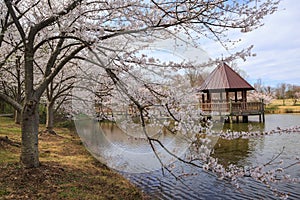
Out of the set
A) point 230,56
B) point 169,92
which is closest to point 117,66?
point 169,92

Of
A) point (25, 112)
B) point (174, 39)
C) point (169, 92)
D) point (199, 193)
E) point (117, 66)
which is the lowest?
point (199, 193)

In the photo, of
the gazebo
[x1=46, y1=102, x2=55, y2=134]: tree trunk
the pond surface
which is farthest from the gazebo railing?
[x1=46, y1=102, x2=55, y2=134]: tree trunk

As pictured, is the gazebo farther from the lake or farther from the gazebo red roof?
the lake

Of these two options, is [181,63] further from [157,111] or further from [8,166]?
[8,166]

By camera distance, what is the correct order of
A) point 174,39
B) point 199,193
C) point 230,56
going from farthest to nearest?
point 199,193
point 174,39
point 230,56

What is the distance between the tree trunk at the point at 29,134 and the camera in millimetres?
4492

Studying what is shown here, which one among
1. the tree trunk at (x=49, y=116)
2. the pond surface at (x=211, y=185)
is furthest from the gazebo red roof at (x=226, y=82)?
the tree trunk at (x=49, y=116)

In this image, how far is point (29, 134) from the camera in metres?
4.49

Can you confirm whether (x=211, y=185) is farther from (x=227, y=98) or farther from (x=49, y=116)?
(x=227, y=98)

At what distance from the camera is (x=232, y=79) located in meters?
18.8

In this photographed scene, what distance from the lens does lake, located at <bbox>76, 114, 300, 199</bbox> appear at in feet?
17.0

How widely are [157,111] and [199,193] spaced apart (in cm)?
228

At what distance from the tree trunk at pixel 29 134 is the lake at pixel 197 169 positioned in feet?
7.10

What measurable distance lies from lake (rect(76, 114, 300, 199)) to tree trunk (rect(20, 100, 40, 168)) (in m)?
2.16
